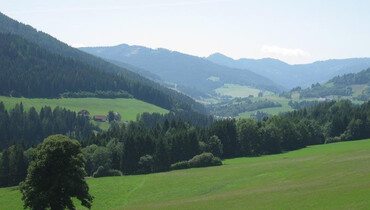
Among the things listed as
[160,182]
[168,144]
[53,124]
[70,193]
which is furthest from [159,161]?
[53,124]

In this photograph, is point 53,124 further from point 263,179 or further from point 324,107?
point 263,179

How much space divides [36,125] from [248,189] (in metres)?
145

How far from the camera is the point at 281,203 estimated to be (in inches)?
1710

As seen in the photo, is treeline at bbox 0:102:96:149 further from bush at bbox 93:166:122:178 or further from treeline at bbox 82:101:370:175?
bush at bbox 93:166:122:178

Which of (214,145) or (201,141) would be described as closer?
(214,145)

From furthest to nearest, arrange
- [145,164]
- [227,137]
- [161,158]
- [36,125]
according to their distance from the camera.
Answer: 1. [36,125]
2. [227,137]
3. [161,158]
4. [145,164]

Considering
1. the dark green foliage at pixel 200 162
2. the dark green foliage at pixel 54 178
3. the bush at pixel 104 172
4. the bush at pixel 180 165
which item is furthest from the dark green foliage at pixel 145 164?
the dark green foliage at pixel 54 178

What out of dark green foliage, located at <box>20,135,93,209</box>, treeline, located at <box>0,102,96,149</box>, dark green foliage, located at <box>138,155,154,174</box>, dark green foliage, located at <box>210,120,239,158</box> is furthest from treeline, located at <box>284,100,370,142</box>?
dark green foliage, located at <box>20,135,93,209</box>

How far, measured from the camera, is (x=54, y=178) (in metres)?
45.8

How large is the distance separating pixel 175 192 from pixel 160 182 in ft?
38.2

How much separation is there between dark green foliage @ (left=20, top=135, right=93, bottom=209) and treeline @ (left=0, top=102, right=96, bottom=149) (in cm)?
12868

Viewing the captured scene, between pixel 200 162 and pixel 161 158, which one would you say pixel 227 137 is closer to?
pixel 200 162

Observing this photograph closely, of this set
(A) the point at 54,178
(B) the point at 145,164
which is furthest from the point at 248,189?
(B) the point at 145,164

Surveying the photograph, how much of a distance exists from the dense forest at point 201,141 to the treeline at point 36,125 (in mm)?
67092
